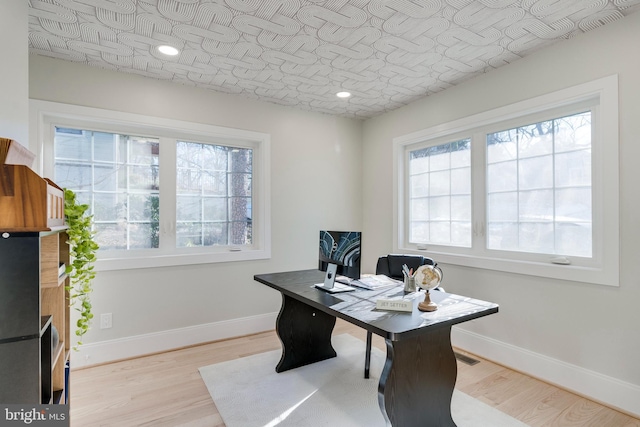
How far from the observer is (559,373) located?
7.78 ft

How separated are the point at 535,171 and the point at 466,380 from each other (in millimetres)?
1701

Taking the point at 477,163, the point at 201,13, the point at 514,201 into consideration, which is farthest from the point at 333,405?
the point at 201,13

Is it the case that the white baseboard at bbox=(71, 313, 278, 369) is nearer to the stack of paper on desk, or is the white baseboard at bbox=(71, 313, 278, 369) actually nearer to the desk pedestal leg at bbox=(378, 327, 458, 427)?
the stack of paper on desk

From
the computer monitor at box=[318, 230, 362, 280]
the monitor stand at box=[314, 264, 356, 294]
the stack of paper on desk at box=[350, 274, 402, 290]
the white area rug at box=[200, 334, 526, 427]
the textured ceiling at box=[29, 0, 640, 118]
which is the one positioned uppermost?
the textured ceiling at box=[29, 0, 640, 118]

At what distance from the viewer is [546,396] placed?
224 centimetres

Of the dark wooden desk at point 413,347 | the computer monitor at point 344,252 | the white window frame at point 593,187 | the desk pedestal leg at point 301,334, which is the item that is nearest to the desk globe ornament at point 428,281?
the dark wooden desk at point 413,347

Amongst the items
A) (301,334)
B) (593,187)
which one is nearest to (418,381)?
(301,334)

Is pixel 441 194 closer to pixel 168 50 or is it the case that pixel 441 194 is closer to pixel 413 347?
pixel 413 347

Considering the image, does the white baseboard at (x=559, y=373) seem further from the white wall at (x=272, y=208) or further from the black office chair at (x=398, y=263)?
the white wall at (x=272, y=208)

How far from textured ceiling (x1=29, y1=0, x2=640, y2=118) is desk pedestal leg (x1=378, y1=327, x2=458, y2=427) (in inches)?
73.7

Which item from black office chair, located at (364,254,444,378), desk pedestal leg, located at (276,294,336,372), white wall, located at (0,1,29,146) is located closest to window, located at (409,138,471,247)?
black office chair, located at (364,254,444,378)

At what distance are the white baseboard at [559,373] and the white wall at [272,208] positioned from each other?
184 cm

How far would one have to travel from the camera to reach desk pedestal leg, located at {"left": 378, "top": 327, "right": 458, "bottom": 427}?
161cm

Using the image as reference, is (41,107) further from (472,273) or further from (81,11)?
→ (472,273)
